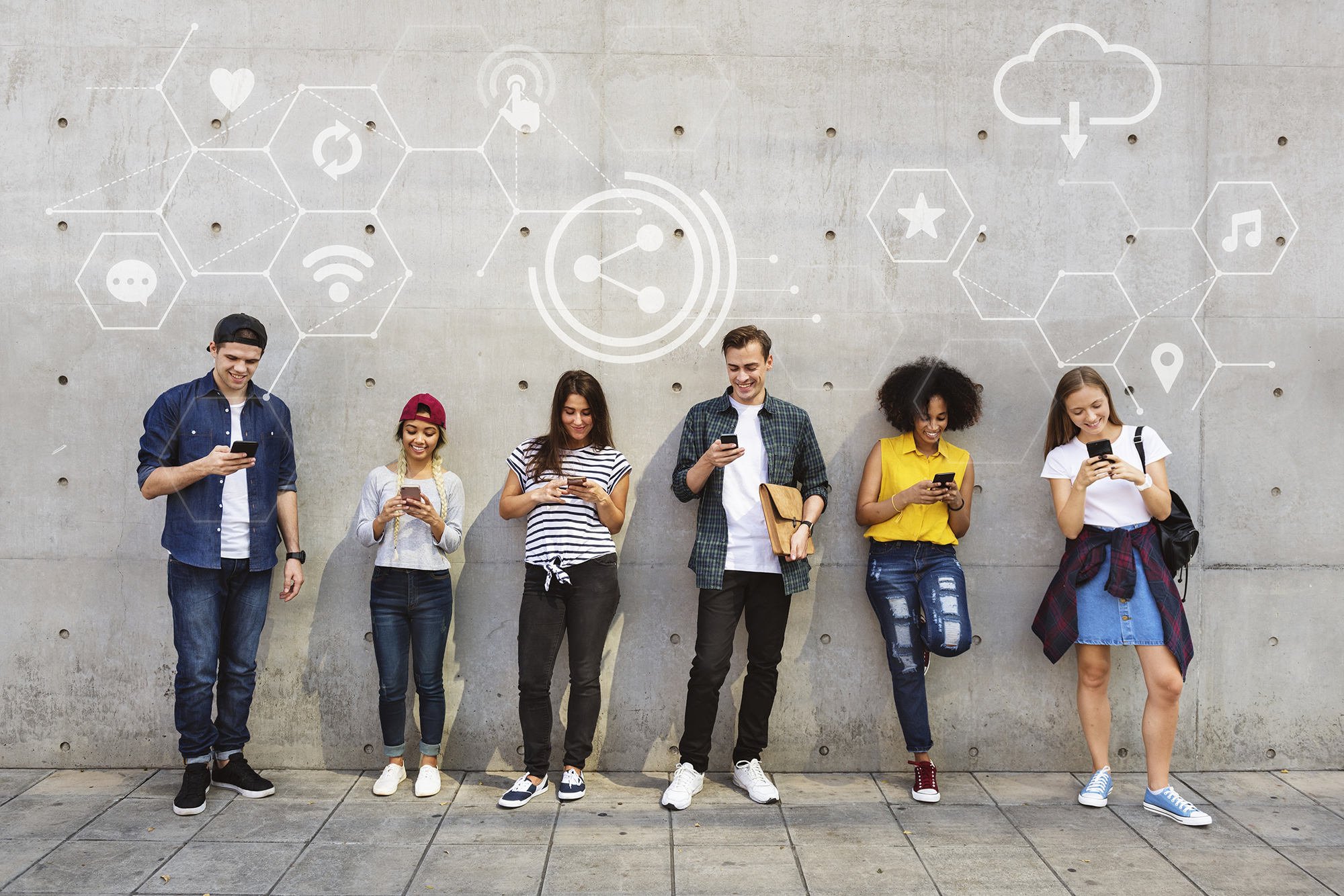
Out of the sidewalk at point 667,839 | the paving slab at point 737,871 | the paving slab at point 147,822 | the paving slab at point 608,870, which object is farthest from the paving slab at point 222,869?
the paving slab at point 737,871

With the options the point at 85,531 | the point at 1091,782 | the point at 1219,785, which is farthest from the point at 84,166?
the point at 1219,785

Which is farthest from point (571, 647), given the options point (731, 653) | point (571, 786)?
point (731, 653)

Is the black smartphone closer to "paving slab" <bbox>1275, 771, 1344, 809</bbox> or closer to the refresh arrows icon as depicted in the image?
"paving slab" <bbox>1275, 771, 1344, 809</bbox>

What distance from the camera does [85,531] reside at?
3.51 meters

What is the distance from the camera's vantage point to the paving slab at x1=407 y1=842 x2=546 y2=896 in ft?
8.42

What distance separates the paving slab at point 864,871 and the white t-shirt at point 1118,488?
1.29 metres

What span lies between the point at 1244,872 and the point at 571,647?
2.14 metres

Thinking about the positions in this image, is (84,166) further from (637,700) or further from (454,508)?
(637,700)

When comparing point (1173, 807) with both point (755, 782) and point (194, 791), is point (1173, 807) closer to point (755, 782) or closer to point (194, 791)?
point (755, 782)

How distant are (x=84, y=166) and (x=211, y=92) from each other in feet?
1.78

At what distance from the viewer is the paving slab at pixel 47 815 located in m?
2.91

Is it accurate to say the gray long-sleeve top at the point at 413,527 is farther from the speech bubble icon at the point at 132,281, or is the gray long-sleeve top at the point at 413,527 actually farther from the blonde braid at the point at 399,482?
the speech bubble icon at the point at 132,281

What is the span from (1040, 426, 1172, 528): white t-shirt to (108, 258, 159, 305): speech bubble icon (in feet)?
11.0

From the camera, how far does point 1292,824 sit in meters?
3.06
